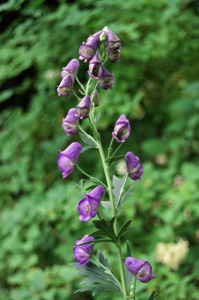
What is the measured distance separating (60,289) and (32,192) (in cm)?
86

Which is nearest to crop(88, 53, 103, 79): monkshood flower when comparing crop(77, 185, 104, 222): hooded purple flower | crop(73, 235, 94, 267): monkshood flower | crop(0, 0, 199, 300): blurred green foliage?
crop(77, 185, 104, 222): hooded purple flower

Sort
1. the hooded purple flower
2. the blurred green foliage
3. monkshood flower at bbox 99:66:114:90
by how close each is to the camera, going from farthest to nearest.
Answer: the blurred green foliage, monkshood flower at bbox 99:66:114:90, the hooded purple flower

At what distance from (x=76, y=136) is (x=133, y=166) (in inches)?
72.2

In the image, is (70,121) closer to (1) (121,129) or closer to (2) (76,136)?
(1) (121,129)

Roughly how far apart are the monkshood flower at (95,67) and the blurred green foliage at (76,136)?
2.38 feet

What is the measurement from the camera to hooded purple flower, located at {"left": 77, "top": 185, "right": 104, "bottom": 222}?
0.80m

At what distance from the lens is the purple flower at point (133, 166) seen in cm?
87

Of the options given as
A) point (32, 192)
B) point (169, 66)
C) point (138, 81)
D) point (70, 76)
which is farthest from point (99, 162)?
point (70, 76)

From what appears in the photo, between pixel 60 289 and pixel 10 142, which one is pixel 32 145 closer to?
pixel 10 142

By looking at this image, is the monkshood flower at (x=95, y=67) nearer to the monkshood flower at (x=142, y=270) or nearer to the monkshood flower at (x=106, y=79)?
the monkshood flower at (x=106, y=79)

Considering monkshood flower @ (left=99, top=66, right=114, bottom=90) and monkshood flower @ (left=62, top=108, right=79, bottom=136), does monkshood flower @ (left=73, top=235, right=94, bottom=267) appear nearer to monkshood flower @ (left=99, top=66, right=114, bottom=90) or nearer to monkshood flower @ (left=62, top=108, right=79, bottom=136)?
monkshood flower @ (left=62, top=108, right=79, bottom=136)

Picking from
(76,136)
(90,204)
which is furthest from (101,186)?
(76,136)

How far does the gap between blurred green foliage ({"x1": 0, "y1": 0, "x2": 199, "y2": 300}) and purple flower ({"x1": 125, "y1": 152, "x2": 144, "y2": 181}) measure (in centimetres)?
68

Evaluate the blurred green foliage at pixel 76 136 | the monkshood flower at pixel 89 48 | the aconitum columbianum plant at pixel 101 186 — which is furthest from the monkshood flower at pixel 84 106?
the blurred green foliage at pixel 76 136
